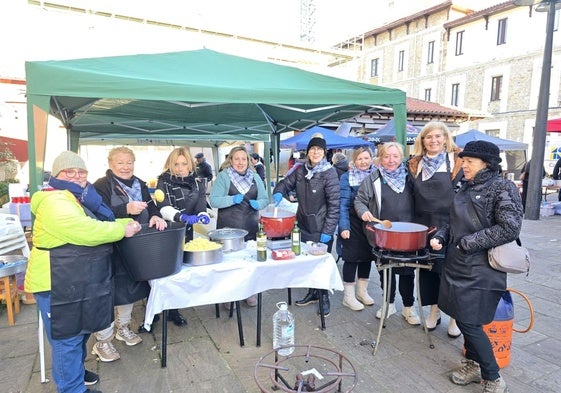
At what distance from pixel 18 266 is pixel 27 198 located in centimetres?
167

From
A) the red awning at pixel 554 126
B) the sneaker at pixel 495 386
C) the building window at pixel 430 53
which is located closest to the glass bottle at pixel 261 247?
the sneaker at pixel 495 386

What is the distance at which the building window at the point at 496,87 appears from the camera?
64.6ft

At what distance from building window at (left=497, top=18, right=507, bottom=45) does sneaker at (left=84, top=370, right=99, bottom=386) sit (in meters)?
23.9

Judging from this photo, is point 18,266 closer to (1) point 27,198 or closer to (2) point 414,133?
(1) point 27,198

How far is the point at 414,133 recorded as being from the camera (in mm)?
9078

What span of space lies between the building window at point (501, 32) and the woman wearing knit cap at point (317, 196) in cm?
2178

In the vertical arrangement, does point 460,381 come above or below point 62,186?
below

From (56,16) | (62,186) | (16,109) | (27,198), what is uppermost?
(56,16)

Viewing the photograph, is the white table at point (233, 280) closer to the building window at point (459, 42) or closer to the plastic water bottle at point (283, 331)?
the plastic water bottle at point (283, 331)

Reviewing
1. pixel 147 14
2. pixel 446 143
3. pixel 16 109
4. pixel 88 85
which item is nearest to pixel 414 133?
pixel 446 143

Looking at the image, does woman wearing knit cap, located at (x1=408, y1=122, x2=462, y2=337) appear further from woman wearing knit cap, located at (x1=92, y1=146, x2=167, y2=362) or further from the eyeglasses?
the eyeglasses

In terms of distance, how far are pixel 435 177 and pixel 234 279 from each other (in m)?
1.73

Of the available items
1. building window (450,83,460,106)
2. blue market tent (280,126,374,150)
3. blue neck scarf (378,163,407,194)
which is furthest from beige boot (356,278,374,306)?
building window (450,83,460,106)

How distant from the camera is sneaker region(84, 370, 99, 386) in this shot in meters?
2.26
